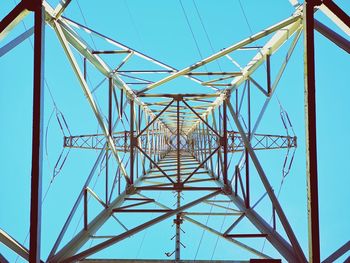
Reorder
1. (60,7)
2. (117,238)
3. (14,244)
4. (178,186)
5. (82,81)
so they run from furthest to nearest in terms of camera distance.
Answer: (178,186) → (82,81) → (117,238) → (60,7) → (14,244)

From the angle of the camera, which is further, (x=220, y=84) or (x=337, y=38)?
(x=220, y=84)

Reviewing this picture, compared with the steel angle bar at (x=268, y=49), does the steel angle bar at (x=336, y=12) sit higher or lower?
lower

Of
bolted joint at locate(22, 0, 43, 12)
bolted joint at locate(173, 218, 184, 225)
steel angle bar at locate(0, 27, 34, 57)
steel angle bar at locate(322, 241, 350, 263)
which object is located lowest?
steel angle bar at locate(322, 241, 350, 263)

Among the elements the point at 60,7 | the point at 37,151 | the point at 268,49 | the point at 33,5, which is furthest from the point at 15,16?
the point at 268,49

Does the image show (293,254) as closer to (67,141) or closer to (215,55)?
(215,55)

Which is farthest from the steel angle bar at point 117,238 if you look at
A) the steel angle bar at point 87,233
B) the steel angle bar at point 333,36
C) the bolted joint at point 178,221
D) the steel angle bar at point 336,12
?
the steel angle bar at point 336,12

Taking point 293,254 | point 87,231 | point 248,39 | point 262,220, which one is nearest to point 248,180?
point 262,220

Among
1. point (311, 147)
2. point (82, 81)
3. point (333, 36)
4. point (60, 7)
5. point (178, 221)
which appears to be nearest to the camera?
point (311, 147)

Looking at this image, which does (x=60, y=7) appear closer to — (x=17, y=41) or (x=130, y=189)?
(x=17, y=41)

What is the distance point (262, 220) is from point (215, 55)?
156 inches

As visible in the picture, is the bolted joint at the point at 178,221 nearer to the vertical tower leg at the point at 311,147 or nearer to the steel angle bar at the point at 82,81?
the steel angle bar at the point at 82,81

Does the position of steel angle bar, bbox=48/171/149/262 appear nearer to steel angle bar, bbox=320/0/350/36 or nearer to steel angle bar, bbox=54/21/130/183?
steel angle bar, bbox=54/21/130/183

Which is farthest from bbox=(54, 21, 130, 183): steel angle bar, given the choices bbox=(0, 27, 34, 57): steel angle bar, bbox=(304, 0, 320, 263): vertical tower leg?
bbox=(304, 0, 320, 263): vertical tower leg

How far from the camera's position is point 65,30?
7.38 m
